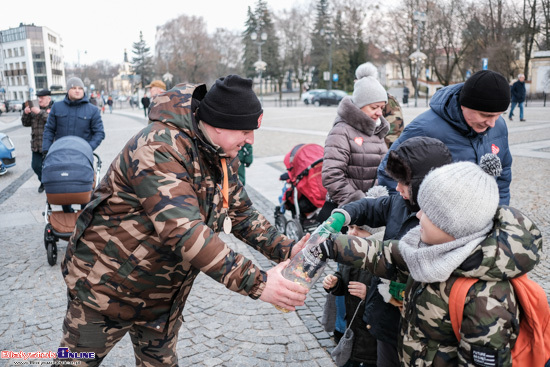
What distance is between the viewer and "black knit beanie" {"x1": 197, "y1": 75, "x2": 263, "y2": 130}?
2.11m

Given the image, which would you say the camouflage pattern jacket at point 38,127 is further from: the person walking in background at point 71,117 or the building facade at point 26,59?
the building facade at point 26,59

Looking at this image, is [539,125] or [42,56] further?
[42,56]

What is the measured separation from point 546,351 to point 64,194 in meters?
5.10

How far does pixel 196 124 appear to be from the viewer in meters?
2.15

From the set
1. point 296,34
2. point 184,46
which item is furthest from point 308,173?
point 296,34

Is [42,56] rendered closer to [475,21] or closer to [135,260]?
[475,21]

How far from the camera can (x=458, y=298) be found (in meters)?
1.77

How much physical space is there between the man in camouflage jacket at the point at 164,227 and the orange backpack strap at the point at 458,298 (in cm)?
64

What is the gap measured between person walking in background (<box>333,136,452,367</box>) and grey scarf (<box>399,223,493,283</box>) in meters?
0.45

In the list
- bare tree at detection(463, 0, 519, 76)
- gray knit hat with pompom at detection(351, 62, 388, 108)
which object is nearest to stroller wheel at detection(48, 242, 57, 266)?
gray knit hat with pompom at detection(351, 62, 388, 108)

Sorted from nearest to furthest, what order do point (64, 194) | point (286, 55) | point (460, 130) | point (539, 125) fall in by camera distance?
point (460, 130)
point (64, 194)
point (539, 125)
point (286, 55)

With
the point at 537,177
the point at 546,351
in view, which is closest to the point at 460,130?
the point at 546,351

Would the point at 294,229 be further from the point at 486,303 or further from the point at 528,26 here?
the point at 528,26

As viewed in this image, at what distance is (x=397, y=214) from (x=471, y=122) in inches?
35.1
